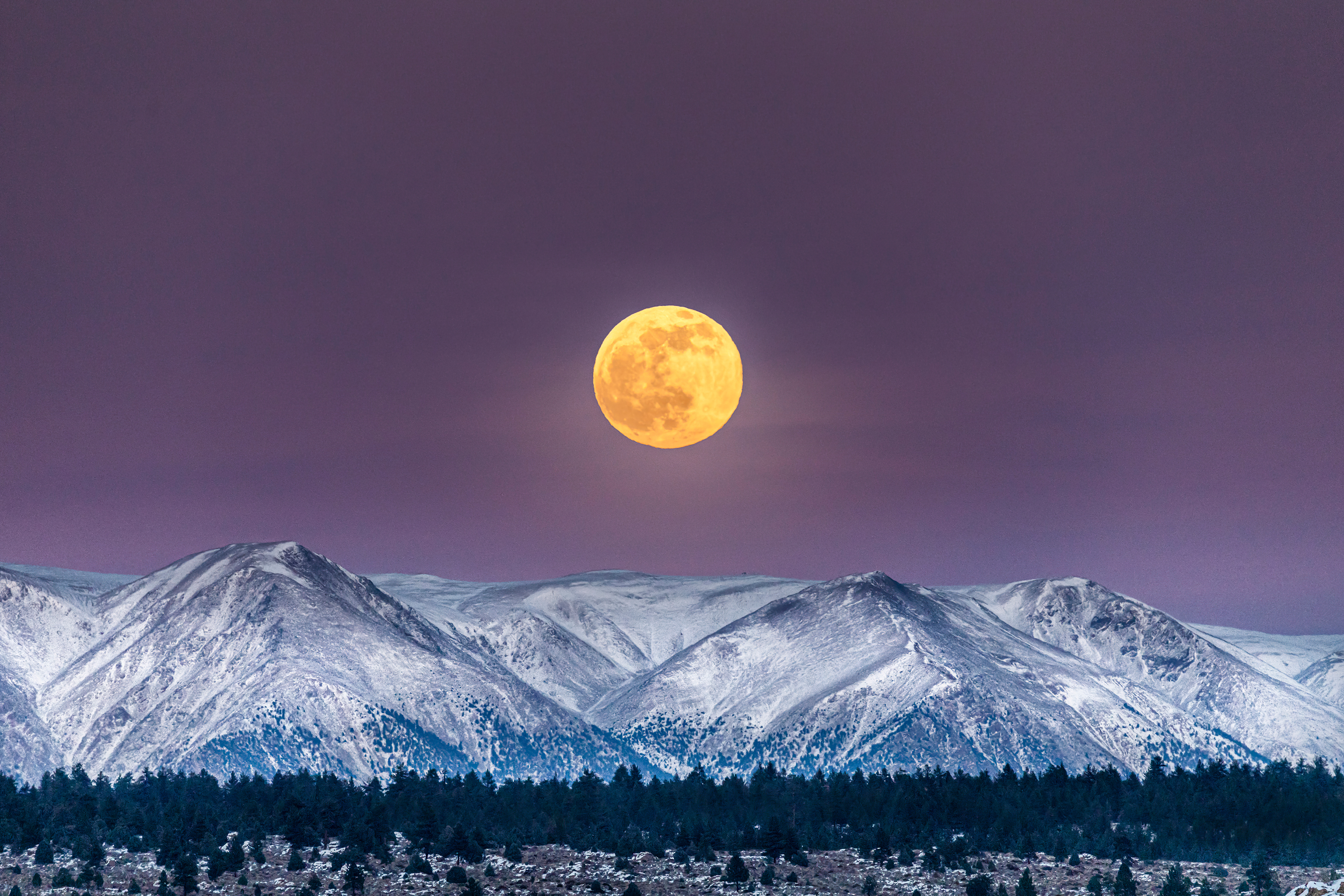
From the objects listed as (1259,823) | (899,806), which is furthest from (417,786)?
(1259,823)

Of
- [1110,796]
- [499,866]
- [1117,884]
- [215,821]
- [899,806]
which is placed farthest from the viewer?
[1110,796]

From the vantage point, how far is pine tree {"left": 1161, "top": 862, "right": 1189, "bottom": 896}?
103188 millimetres

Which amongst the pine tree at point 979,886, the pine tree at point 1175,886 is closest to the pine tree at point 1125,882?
the pine tree at point 1175,886

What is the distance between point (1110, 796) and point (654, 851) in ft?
243

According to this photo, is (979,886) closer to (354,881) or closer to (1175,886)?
(1175,886)

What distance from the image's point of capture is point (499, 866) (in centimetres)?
12375

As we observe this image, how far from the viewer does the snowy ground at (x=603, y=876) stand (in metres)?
113

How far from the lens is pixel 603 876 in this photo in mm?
119125

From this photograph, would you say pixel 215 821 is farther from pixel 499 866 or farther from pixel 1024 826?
pixel 1024 826

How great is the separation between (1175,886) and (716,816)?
69115 mm

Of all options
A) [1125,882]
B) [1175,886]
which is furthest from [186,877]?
[1175,886]

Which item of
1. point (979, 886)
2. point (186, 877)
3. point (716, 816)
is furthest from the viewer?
point (716, 816)

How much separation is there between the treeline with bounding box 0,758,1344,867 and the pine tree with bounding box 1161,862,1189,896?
22014 mm

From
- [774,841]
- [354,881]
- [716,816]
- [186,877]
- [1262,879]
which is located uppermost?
[774,841]
